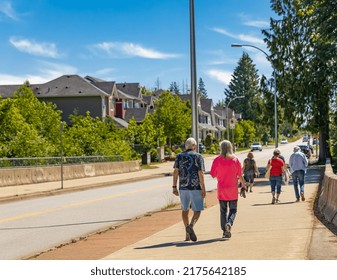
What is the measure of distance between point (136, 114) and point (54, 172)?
2127 inches

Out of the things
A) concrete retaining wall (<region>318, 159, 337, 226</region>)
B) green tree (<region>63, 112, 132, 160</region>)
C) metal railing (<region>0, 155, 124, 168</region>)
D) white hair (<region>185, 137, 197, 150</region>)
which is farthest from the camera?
green tree (<region>63, 112, 132, 160</region>)

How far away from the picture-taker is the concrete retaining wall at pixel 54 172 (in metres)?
29.8

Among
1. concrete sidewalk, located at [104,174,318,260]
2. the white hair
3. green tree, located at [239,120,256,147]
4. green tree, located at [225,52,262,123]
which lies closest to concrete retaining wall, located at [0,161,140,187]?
concrete sidewalk, located at [104,174,318,260]

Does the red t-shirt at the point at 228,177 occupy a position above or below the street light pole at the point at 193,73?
below

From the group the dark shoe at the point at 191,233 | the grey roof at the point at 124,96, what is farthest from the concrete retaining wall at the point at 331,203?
the grey roof at the point at 124,96

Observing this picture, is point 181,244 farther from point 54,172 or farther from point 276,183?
point 54,172

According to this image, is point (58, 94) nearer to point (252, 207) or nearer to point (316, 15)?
point (316, 15)

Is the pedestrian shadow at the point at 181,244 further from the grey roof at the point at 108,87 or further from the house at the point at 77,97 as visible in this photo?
the grey roof at the point at 108,87

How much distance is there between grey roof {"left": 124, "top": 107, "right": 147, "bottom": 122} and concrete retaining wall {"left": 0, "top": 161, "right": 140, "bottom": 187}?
4039cm

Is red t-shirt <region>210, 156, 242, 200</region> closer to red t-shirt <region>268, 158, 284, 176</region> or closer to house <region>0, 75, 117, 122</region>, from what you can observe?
red t-shirt <region>268, 158, 284, 176</region>

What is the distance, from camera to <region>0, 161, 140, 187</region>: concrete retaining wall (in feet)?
97.6

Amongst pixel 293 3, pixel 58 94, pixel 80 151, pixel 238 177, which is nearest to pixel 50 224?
pixel 238 177

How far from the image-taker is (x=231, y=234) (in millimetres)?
11109

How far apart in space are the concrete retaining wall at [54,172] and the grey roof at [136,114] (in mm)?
40391
